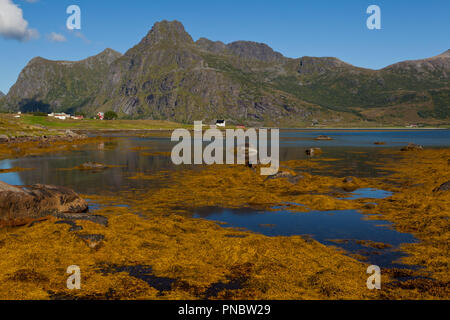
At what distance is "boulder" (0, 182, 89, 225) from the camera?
1848 centimetres

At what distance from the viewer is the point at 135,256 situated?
47.2ft

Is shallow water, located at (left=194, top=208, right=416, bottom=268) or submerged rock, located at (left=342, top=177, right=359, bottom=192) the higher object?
submerged rock, located at (left=342, top=177, right=359, bottom=192)

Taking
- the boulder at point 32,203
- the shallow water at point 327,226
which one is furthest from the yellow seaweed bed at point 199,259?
the boulder at point 32,203

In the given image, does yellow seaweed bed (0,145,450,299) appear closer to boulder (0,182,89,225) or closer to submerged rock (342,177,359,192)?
boulder (0,182,89,225)

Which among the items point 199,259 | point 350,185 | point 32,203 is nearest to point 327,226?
point 199,259

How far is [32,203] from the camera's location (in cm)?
1931

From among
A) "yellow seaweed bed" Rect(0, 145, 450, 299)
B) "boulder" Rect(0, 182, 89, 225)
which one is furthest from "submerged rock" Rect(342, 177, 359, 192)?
"boulder" Rect(0, 182, 89, 225)

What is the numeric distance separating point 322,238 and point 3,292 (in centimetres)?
1409

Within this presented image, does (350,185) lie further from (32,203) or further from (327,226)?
(32,203)

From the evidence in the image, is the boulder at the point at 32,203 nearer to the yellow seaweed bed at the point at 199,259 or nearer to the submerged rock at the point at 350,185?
the yellow seaweed bed at the point at 199,259

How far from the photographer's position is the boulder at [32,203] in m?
18.5

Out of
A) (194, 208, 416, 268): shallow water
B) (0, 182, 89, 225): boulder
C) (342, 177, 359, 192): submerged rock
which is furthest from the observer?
(342, 177, 359, 192): submerged rock

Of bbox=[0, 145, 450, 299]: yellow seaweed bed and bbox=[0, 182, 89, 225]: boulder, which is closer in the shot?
bbox=[0, 145, 450, 299]: yellow seaweed bed
